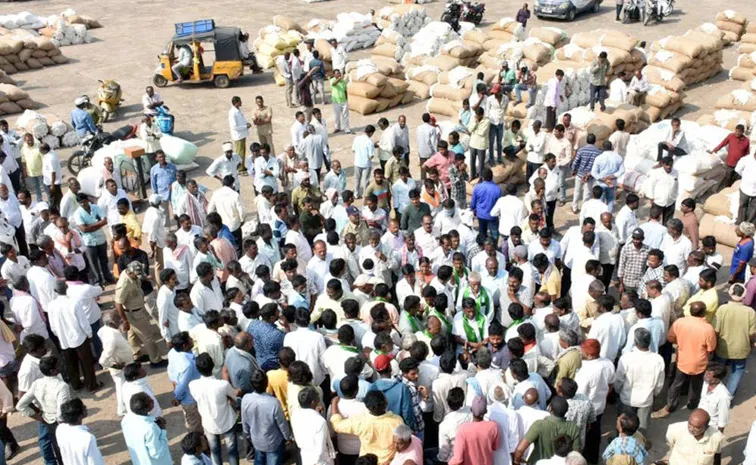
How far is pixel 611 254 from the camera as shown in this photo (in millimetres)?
8859

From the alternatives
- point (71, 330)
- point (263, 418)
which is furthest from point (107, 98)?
point (263, 418)

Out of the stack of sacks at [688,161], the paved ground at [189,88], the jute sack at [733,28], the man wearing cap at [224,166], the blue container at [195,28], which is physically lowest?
the paved ground at [189,88]

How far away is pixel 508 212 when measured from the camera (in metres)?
9.63

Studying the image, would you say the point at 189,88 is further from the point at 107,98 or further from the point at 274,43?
the point at 107,98

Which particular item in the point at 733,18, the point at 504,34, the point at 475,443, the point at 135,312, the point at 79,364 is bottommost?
the point at 79,364

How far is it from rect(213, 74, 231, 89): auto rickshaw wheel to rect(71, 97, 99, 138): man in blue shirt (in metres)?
4.80

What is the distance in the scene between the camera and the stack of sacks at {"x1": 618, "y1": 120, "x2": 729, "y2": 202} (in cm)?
1169

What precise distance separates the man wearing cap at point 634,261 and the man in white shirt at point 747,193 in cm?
293

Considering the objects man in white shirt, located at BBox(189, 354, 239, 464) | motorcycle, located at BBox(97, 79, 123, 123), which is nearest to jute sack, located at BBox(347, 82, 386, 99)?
motorcycle, located at BBox(97, 79, 123, 123)

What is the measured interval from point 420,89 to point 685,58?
545cm

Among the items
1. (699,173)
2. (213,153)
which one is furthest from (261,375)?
(213,153)

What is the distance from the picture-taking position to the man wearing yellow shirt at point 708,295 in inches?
292

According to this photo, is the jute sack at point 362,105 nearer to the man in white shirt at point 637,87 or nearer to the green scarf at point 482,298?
the man in white shirt at point 637,87

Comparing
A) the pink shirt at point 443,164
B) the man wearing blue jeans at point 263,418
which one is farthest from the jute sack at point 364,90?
the man wearing blue jeans at point 263,418
